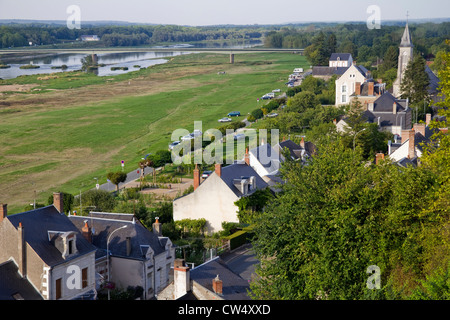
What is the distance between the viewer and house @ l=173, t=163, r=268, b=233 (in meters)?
36.6

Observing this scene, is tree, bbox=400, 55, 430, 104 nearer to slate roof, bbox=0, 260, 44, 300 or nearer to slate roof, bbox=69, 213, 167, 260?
slate roof, bbox=69, 213, 167, 260

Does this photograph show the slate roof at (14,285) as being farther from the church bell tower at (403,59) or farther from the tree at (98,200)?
the church bell tower at (403,59)

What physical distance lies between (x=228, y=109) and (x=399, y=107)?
34.1m

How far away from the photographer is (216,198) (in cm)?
3691

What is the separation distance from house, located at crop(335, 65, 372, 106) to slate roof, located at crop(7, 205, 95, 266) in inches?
2369

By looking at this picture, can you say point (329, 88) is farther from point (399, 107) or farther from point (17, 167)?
point (17, 167)

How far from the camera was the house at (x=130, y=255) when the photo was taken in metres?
25.8

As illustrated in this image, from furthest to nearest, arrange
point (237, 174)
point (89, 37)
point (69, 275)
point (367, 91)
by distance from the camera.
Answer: point (89, 37), point (367, 91), point (237, 174), point (69, 275)

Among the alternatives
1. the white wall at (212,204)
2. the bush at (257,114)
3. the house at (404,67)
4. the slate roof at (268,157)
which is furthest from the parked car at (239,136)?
→ the white wall at (212,204)

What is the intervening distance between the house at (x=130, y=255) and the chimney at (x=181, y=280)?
6.19 meters

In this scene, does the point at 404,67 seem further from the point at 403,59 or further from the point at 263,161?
the point at 263,161

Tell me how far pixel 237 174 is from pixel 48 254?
58.5ft

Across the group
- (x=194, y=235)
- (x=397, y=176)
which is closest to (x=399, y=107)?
(x=194, y=235)

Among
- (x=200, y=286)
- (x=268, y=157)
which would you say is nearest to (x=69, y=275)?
(x=200, y=286)
